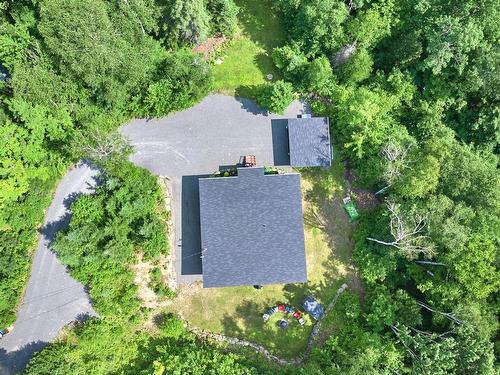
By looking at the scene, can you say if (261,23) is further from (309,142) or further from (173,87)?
(309,142)

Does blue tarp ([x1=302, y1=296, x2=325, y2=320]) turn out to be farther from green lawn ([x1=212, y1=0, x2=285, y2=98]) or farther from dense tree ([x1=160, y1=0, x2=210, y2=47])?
dense tree ([x1=160, y1=0, x2=210, y2=47])

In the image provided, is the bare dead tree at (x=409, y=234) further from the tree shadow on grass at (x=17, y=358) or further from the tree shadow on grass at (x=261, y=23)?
the tree shadow on grass at (x=17, y=358)

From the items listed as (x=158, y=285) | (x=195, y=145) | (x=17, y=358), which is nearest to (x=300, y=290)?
(x=158, y=285)

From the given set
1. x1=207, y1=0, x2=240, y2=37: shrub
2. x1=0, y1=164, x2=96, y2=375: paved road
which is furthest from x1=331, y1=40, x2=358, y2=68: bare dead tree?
x1=0, y1=164, x2=96, y2=375: paved road

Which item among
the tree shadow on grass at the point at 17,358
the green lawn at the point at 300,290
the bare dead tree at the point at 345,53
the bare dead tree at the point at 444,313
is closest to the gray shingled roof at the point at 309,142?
the green lawn at the point at 300,290

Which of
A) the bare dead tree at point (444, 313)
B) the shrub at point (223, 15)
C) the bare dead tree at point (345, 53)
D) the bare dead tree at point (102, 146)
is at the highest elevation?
the shrub at point (223, 15)

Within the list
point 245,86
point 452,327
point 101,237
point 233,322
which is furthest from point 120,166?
point 452,327

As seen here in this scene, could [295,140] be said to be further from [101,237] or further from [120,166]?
[101,237]
